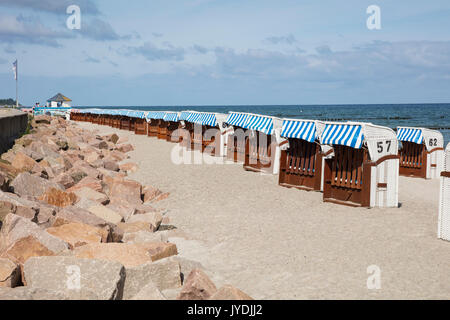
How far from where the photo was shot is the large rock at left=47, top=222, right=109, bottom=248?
7465 millimetres

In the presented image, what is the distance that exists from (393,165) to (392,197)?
865mm

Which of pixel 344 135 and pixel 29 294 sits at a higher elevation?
pixel 344 135

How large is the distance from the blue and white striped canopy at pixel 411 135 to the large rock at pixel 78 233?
15.2 m

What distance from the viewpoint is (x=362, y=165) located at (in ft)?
42.0

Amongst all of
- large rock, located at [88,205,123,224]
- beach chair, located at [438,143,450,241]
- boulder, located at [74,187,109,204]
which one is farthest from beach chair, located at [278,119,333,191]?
large rock, located at [88,205,123,224]

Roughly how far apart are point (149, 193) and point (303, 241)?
5848 millimetres

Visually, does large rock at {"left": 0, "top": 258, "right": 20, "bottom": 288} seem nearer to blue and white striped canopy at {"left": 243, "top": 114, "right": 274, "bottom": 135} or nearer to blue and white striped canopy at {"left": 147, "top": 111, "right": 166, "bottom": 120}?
blue and white striped canopy at {"left": 243, "top": 114, "right": 274, "bottom": 135}

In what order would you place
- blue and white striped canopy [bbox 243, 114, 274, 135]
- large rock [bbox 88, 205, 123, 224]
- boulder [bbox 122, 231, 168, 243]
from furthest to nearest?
blue and white striped canopy [bbox 243, 114, 274, 135] → large rock [bbox 88, 205, 123, 224] → boulder [bbox 122, 231, 168, 243]

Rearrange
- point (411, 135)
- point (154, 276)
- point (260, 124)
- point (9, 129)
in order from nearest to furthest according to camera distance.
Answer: point (154, 276), point (9, 129), point (260, 124), point (411, 135)

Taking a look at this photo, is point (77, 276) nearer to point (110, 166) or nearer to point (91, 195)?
point (91, 195)

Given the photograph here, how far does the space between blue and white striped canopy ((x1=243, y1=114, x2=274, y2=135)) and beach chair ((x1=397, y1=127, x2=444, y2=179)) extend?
19.5ft

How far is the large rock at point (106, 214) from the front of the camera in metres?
9.75

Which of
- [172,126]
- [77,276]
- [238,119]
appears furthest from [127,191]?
[172,126]

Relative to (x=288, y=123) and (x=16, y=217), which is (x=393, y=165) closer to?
(x=288, y=123)
